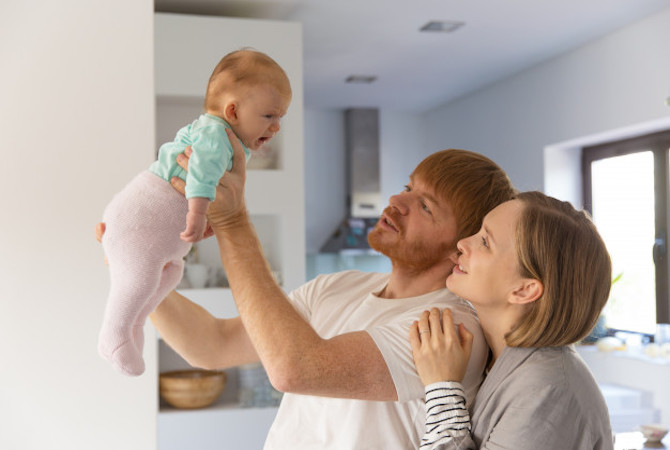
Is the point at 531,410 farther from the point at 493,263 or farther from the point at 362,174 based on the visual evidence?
the point at 362,174

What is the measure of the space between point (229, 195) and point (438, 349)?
0.45 meters

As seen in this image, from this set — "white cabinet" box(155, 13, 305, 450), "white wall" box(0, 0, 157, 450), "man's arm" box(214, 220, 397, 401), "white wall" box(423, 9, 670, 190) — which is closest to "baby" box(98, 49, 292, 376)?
"man's arm" box(214, 220, 397, 401)

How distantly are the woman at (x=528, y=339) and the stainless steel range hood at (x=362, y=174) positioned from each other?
235 inches

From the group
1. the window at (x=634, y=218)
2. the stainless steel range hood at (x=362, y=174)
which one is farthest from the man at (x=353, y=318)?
the stainless steel range hood at (x=362, y=174)

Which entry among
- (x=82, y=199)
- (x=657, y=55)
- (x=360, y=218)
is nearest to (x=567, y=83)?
(x=657, y=55)

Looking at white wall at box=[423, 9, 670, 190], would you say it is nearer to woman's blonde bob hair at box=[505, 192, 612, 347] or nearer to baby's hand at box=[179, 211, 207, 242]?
woman's blonde bob hair at box=[505, 192, 612, 347]

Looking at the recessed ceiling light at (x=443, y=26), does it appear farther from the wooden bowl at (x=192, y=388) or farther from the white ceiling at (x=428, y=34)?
the wooden bowl at (x=192, y=388)

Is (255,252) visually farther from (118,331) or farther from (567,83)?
(567,83)

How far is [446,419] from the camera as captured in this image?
4.31 ft

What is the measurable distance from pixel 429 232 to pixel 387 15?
3.24 metres

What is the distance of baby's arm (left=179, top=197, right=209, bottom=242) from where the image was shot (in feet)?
4.21

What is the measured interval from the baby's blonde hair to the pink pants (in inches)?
7.7

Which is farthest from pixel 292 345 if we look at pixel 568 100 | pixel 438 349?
pixel 568 100

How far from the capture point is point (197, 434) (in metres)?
4.29
